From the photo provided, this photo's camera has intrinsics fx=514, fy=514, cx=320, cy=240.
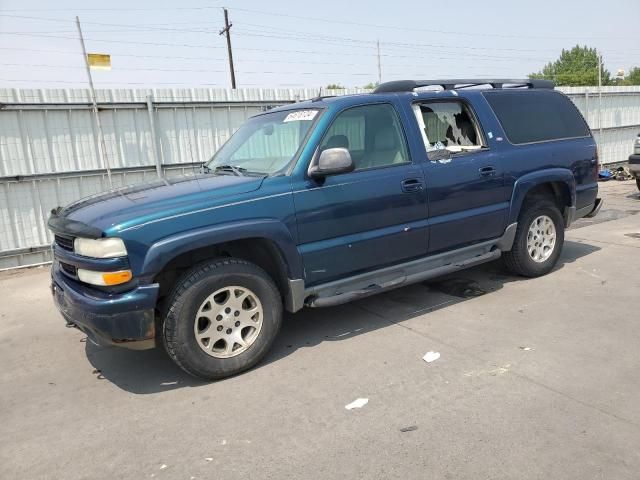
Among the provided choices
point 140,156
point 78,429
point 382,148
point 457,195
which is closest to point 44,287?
point 140,156

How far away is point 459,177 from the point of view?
4.69m

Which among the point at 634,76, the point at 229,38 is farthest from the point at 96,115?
the point at 634,76

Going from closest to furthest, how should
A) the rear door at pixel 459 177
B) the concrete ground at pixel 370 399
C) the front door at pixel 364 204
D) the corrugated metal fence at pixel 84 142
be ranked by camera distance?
1. the concrete ground at pixel 370 399
2. the front door at pixel 364 204
3. the rear door at pixel 459 177
4. the corrugated metal fence at pixel 84 142

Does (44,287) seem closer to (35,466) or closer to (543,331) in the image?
(35,466)

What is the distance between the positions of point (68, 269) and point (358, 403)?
2.30 m

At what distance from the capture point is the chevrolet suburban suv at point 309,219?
3410 millimetres

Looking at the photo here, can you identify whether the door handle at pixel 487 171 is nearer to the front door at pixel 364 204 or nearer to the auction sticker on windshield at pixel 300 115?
the front door at pixel 364 204

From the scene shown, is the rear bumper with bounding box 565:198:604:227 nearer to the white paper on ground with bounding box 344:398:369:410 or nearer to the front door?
the front door

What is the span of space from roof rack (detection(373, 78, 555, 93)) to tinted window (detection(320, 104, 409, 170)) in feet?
1.31

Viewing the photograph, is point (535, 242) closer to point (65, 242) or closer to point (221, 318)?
Result: point (221, 318)

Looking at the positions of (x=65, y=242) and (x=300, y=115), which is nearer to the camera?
(x=65, y=242)

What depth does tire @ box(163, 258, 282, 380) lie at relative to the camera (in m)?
3.48

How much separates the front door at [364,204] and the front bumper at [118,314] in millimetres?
1196

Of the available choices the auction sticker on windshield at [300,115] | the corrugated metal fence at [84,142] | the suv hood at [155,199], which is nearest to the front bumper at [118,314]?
the suv hood at [155,199]
